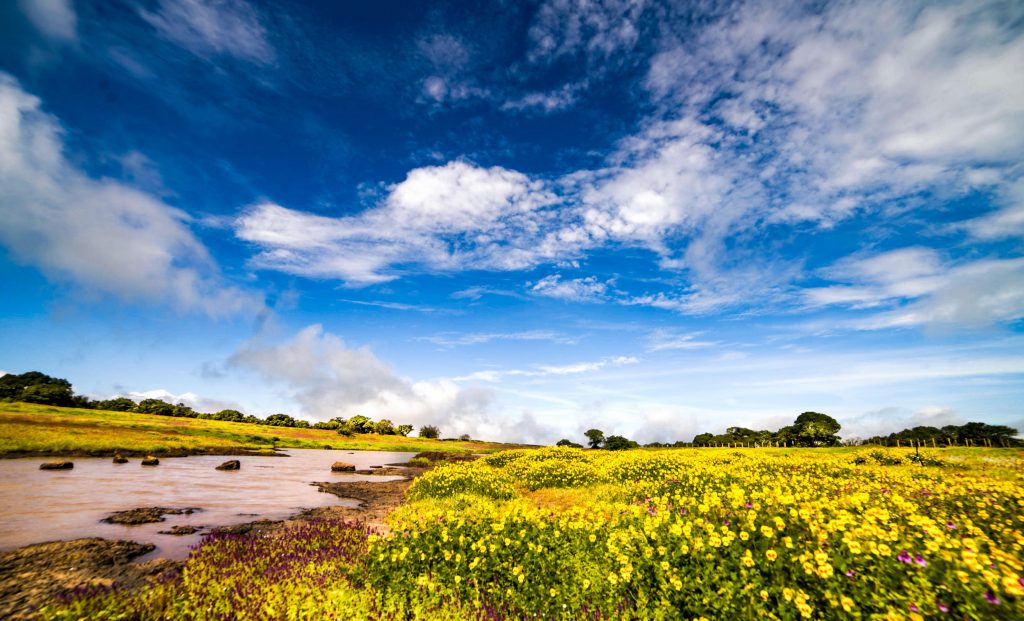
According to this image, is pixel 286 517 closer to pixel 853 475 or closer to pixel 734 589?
pixel 734 589

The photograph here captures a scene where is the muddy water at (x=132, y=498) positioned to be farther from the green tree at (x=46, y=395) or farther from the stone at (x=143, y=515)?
the green tree at (x=46, y=395)

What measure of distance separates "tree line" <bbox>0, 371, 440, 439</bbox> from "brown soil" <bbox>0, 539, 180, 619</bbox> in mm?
102074

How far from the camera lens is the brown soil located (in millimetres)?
9562

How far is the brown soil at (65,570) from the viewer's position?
9.56m

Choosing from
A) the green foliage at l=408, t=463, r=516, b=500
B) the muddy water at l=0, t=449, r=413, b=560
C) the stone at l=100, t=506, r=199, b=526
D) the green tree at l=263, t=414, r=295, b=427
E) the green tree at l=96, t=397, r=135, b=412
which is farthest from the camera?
the green tree at l=263, t=414, r=295, b=427

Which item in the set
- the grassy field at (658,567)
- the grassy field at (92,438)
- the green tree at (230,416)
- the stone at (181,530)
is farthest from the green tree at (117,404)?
the grassy field at (658,567)

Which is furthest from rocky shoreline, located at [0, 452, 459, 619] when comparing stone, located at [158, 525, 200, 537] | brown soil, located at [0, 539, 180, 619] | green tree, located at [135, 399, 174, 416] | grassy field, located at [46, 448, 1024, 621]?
green tree, located at [135, 399, 174, 416]

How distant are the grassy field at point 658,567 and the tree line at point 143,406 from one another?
110m

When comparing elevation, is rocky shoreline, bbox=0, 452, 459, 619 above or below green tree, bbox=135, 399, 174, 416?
→ below

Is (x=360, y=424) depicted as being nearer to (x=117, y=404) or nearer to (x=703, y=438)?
(x=117, y=404)

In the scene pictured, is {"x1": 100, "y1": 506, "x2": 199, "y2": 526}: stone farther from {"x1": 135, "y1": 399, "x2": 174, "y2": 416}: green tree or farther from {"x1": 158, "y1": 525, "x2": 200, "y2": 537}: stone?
{"x1": 135, "y1": 399, "x2": 174, "y2": 416}: green tree

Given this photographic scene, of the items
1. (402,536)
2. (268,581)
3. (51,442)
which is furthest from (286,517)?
(51,442)

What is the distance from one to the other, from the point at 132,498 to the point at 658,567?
28888 mm

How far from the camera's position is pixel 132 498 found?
75.7 ft
